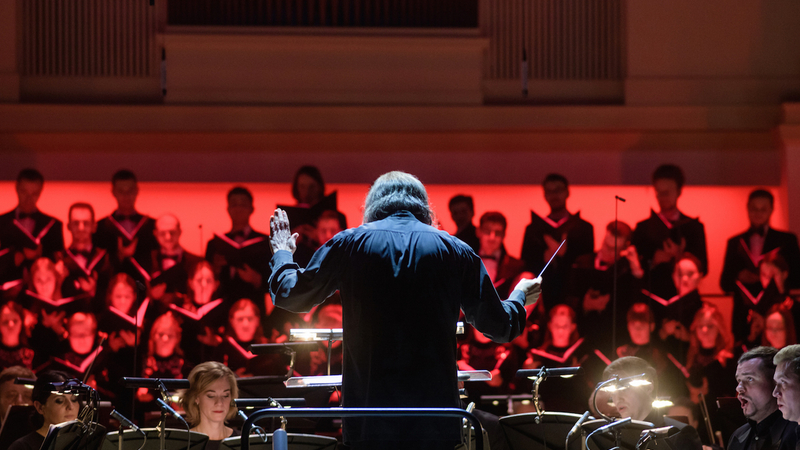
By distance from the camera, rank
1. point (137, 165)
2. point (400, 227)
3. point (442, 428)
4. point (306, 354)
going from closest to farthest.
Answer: point (442, 428) < point (400, 227) < point (306, 354) < point (137, 165)

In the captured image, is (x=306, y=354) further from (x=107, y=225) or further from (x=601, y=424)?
(x=601, y=424)

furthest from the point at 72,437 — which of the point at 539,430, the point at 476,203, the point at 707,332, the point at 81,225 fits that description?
the point at 707,332

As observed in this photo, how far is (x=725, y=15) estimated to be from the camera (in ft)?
29.0

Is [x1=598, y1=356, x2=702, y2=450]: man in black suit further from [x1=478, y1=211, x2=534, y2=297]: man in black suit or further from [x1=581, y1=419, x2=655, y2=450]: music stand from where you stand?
[x1=478, y1=211, x2=534, y2=297]: man in black suit

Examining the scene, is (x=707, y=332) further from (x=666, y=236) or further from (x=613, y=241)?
(x=613, y=241)

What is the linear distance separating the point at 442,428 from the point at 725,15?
7285 mm

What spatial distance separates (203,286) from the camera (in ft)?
26.8

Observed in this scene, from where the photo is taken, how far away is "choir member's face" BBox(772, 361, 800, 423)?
371 centimetres

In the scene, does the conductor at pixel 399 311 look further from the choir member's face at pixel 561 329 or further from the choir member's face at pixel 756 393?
the choir member's face at pixel 561 329

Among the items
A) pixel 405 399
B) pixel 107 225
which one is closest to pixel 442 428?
pixel 405 399

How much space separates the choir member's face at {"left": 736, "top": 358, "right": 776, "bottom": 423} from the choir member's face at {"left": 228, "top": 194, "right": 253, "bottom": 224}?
5203 mm

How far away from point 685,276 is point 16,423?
5.68 meters

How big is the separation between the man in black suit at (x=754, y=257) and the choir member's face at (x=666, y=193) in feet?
2.09

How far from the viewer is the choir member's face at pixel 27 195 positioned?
8.34 meters
